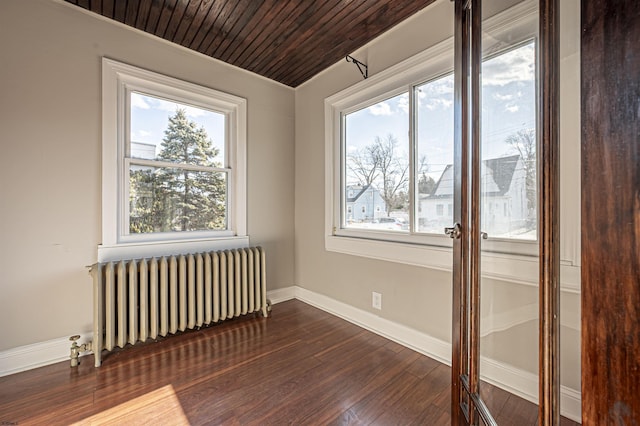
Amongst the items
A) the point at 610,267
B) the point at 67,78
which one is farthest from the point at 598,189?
the point at 67,78

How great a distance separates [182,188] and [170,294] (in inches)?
38.0

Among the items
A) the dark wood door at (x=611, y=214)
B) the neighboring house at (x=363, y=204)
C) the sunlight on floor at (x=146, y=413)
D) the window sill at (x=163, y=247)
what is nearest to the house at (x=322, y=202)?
the dark wood door at (x=611, y=214)

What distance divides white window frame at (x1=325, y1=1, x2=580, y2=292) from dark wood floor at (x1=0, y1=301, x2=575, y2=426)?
0.52m

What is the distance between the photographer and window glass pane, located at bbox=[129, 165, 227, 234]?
227 cm

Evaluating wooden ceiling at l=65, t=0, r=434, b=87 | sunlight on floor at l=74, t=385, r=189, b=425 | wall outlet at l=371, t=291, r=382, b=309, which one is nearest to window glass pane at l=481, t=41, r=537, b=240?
wooden ceiling at l=65, t=0, r=434, b=87

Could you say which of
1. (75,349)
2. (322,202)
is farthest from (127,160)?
(322,202)

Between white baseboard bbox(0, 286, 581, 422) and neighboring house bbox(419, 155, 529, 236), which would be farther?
neighboring house bbox(419, 155, 529, 236)

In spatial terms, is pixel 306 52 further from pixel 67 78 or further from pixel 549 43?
pixel 549 43

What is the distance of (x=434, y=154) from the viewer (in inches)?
78.8

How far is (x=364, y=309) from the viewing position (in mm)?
2443

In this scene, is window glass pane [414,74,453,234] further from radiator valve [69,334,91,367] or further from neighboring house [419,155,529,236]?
radiator valve [69,334,91,367]

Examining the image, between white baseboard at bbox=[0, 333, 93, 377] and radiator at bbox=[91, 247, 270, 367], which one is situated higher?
radiator at bbox=[91, 247, 270, 367]

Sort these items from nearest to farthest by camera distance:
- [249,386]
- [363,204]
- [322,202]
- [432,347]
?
[249,386] → [432,347] → [363,204] → [322,202]

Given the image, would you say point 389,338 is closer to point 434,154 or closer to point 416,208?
point 416,208
